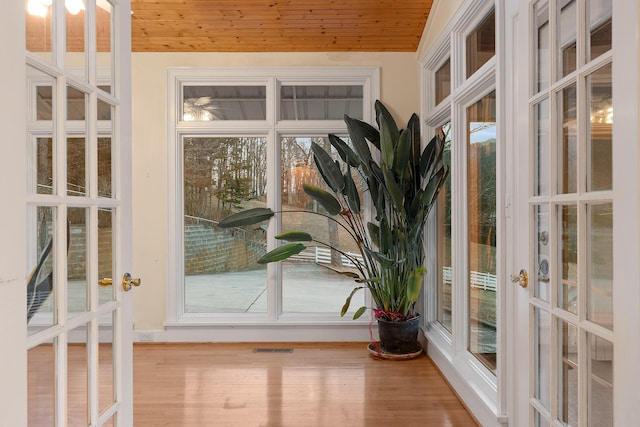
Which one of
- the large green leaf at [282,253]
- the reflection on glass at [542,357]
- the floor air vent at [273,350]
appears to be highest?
the large green leaf at [282,253]

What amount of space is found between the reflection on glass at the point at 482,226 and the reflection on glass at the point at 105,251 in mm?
2085

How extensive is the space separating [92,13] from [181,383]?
2.61 meters

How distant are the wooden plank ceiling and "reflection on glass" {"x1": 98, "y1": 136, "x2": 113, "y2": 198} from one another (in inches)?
103

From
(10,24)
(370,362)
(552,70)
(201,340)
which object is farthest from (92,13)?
(201,340)

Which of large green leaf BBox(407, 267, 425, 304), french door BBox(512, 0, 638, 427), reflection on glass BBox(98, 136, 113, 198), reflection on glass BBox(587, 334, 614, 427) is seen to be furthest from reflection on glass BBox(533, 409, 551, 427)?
large green leaf BBox(407, 267, 425, 304)

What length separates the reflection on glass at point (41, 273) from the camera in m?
1.31

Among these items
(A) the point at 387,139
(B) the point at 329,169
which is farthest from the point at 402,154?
(B) the point at 329,169

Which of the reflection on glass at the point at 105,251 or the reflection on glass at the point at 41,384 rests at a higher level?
the reflection on glass at the point at 105,251

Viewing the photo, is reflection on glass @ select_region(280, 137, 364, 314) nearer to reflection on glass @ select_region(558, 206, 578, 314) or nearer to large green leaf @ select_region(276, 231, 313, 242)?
large green leaf @ select_region(276, 231, 313, 242)

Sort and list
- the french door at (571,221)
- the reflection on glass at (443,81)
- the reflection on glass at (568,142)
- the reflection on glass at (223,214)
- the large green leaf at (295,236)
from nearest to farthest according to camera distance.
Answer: the french door at (571,221) < the reflection on glass at (568,142) < the reflection on glass at (443,81) < the large green leaf at (295,236) < the reflection on glass at (223,214)

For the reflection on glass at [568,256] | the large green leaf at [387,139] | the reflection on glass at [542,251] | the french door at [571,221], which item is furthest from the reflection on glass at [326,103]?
the reflection on glass at [568,256]

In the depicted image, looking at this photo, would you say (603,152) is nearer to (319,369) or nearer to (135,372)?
(319,369)

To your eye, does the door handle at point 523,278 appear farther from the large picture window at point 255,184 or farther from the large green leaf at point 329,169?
the large picture window at point 255,184

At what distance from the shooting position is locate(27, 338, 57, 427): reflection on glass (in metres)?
1.29
